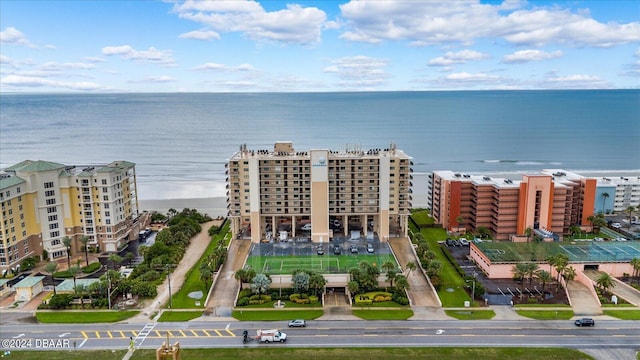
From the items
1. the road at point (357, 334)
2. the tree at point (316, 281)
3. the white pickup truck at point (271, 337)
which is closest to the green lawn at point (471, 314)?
the road at point (357, 334)

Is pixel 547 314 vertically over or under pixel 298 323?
under

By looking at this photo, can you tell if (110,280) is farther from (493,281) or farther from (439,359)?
(493,281)

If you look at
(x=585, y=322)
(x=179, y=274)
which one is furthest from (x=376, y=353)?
(x=179, y=274)

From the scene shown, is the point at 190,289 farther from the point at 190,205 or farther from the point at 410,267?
the point at 190,205

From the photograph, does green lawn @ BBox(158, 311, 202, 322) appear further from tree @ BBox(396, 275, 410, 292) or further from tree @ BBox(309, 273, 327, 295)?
tree @ BBox(396, 275, 410, 292)

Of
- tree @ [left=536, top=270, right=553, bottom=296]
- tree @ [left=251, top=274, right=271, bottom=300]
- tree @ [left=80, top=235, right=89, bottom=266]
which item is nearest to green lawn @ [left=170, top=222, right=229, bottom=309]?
tree @ [left=251, top=274, right=271, bottom=300]

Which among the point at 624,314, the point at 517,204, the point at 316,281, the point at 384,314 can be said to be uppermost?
the point at 517,204

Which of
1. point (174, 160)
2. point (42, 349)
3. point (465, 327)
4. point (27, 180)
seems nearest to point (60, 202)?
point (27, 180)
